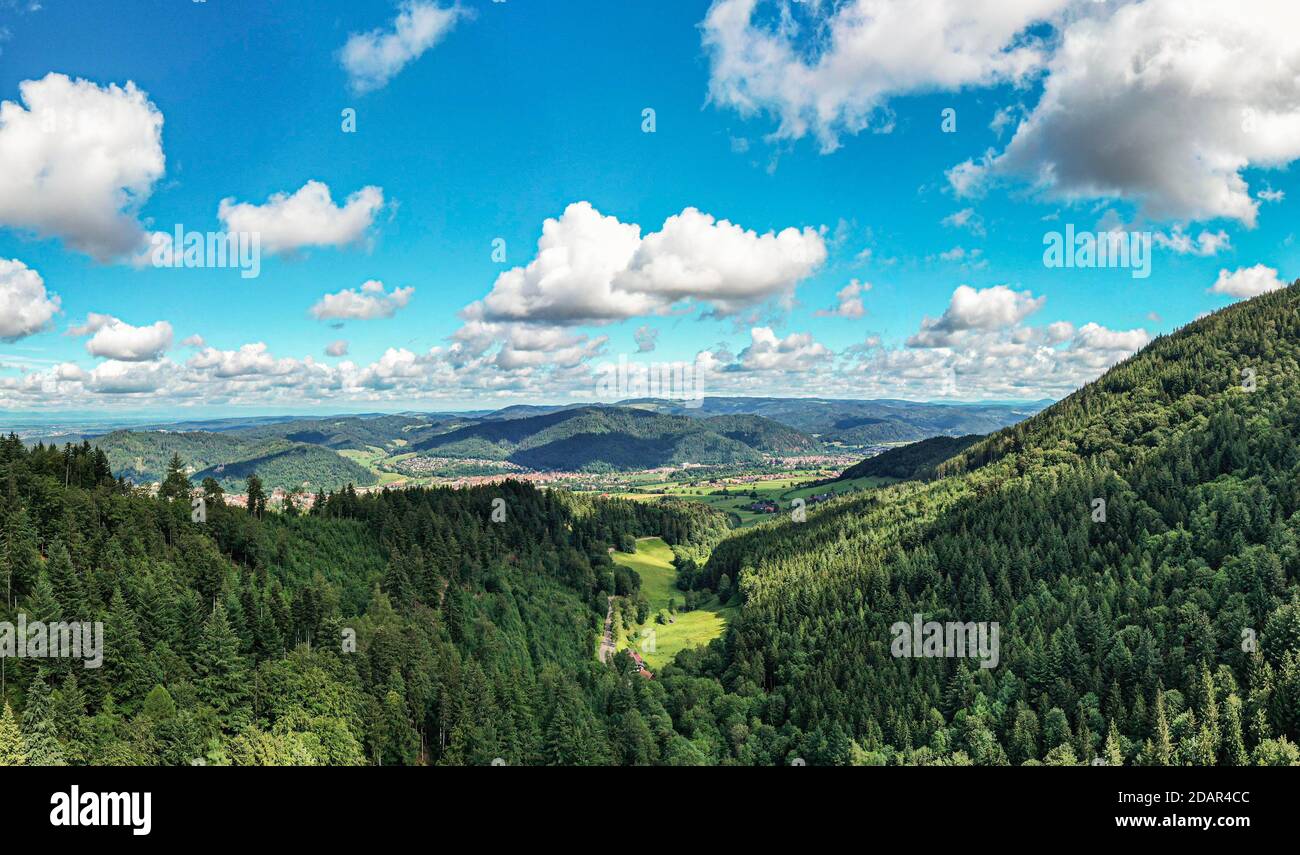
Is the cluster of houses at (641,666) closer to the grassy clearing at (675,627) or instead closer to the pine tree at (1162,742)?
the grassy clearing at (675,627)

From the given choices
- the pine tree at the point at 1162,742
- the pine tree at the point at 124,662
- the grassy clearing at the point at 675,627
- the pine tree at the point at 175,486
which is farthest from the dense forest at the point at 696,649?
the grassy clearing at the point at 675,627

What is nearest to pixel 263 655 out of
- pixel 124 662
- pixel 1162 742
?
pixel 124 662

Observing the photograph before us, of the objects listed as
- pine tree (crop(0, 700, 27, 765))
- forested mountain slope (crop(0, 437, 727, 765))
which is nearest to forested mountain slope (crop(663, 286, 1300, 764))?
forested mountain slope (crop(0, 437, 727, 765))

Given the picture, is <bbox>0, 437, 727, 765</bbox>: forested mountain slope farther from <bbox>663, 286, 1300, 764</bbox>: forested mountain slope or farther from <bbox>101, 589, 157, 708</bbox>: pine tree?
<bbox>663, 286, 1300, 764</bbox>: forested mountain slope

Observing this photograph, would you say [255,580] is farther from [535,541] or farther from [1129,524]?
[1129,524]

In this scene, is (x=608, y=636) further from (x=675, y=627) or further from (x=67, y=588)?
(x=67, y=588)

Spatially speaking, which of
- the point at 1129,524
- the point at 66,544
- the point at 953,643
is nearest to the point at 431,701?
the point at 66,544
